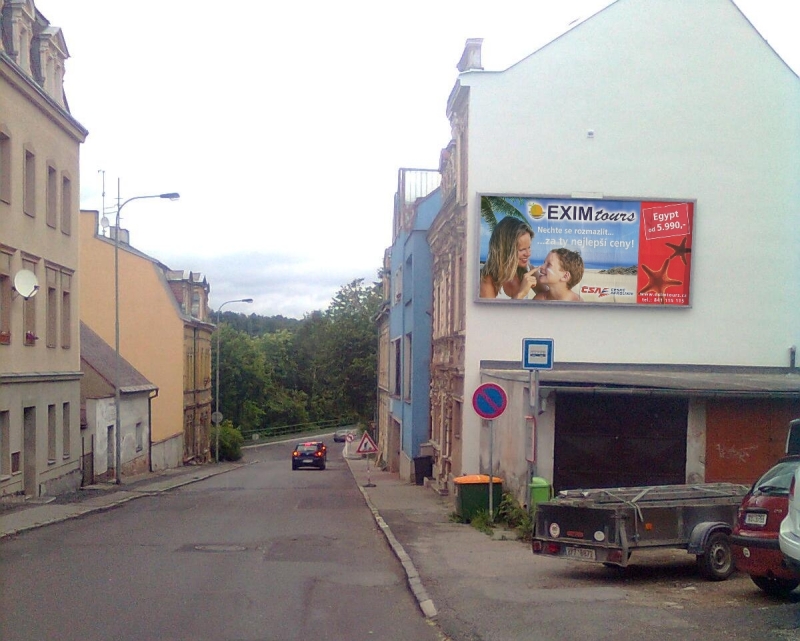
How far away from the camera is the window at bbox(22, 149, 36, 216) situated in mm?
23464

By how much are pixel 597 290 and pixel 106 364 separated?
72.4ft

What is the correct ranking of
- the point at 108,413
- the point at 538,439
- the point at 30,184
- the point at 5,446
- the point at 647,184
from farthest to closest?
the point at 108,413, the point at 30,184, the point at 5,446, the point at 647,184, the point at 538,439

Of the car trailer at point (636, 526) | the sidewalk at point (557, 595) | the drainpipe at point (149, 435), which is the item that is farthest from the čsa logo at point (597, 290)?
the drainpipe at point (149, 435)

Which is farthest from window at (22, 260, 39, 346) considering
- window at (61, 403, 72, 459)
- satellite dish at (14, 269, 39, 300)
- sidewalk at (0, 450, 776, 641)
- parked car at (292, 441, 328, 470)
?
parked car at (292, 441, 328, 470)

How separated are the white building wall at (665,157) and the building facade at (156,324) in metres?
24.6

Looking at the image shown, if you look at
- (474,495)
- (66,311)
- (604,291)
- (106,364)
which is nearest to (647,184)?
(604,291)

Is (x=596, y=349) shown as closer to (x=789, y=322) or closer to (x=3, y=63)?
(x=789, y=322)

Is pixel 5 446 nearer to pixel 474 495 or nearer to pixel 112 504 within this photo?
pixel 112 504

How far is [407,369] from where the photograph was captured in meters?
34.3

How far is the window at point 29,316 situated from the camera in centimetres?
2316

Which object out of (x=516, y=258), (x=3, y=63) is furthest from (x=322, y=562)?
(x=3, y=63)

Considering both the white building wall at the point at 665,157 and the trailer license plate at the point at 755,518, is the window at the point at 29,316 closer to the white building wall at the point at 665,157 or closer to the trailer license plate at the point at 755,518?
the white building wall at the point at 665,157

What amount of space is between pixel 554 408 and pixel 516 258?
494 centimetres

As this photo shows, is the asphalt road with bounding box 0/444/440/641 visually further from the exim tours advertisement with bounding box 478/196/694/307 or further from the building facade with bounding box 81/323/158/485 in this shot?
the building facade with bounding box 81/323/158/485
